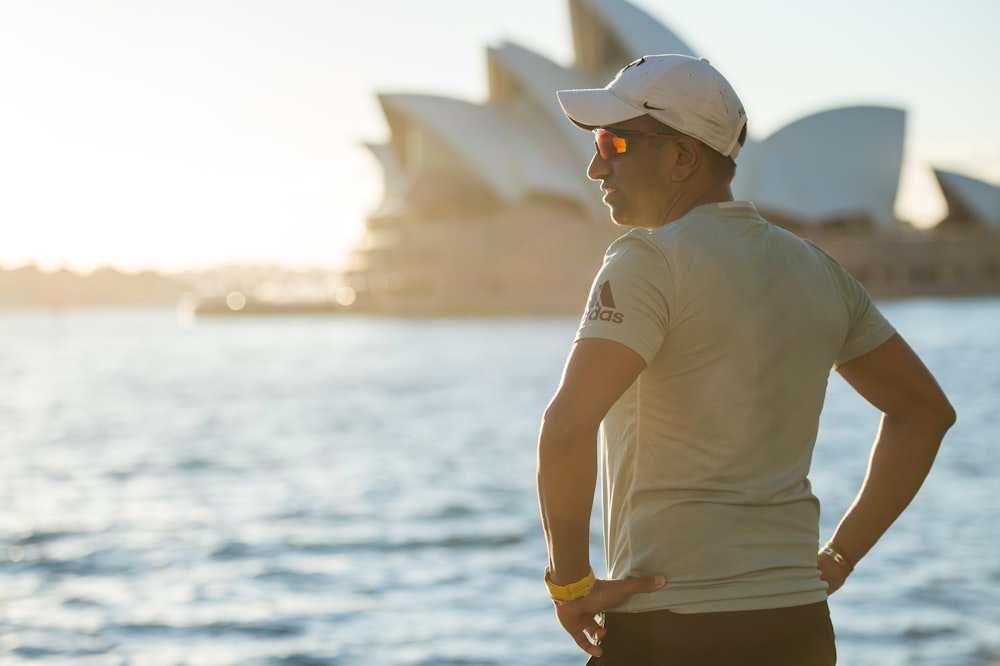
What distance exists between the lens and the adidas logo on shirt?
1429mm

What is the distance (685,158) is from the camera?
161 centimetres

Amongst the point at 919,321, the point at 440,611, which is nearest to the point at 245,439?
the point at 440,611

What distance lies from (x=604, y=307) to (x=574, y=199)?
1972 inches

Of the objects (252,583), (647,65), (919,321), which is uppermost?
(647,65)

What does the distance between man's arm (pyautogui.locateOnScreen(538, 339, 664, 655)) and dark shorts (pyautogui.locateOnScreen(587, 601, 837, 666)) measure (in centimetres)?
3

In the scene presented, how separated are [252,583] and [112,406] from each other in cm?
1431

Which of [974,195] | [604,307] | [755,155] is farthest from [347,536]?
[974,195]

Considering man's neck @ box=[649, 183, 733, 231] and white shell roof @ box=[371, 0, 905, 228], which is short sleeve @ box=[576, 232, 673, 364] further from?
white shell roof @ box=[371, 0, 905, 228]

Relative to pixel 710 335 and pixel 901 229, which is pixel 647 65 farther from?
pixel 901 229

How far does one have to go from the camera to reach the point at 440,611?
18.2 feet

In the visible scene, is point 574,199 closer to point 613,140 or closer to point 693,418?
point 613,140

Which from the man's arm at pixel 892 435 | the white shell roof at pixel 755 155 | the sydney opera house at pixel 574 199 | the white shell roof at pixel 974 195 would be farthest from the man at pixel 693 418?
the white shell roof at pixel 974 195

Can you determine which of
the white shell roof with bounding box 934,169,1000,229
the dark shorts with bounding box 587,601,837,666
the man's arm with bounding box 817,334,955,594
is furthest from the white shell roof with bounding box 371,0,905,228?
the dark shorts with bounding box 587,601,837,666

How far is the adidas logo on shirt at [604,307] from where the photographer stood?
1.43 m
